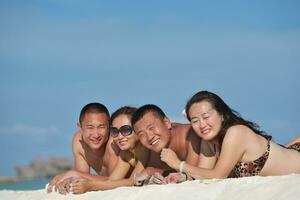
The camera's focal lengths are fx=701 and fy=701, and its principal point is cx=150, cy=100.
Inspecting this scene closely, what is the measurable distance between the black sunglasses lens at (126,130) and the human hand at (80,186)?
662 mm

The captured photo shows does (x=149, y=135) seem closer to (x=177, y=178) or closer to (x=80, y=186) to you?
(x=177, y=178)

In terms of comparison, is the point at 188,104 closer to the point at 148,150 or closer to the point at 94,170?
the point at 148,150

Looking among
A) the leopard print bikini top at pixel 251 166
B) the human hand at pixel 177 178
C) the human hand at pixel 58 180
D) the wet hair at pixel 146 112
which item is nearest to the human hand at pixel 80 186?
the human hand at pixel 58 180

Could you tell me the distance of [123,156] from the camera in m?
8.22

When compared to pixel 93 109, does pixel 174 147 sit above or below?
below

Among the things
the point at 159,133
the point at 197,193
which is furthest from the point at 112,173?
the point at 197,193

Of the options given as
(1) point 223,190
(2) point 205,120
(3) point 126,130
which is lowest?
(1) point 223,190

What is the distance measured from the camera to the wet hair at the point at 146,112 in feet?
24.5

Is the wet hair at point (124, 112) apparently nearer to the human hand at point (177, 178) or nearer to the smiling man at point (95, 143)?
the smiling man at point (95, 143)

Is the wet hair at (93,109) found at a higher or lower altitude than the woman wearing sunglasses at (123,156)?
higher

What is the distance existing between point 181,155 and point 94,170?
2079 millimetres

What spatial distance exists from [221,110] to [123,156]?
1.71m

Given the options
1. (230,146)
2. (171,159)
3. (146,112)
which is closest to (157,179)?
(171,159)

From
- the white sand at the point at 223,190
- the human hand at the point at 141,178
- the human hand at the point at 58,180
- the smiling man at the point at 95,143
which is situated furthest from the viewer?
the smiling man at the point at 95,143
